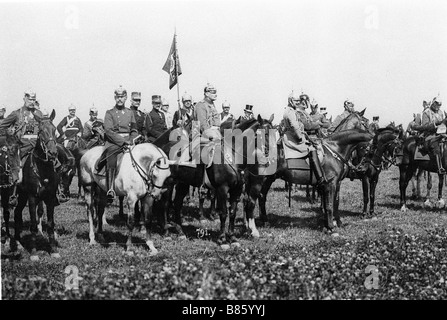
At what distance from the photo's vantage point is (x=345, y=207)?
16.7 meters

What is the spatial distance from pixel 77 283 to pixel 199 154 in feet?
14.8

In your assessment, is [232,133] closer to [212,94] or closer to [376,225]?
[212,94]

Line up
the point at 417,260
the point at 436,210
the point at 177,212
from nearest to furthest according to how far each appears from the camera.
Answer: the point at 417,260 → the point at 177,212 → the point at 436,210

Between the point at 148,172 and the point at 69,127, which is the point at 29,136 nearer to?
the point at 148,172

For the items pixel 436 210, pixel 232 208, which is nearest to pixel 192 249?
pixel 232 208

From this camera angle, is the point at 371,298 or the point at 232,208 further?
the point at 232,208

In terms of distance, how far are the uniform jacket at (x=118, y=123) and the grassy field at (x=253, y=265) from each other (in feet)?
8.34

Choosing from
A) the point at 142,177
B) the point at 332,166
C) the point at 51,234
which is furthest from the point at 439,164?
the point at 51,234

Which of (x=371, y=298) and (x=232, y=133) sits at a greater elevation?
(x=232, y=133)

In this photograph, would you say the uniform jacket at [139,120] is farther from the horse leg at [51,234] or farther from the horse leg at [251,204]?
the horse leg at [251,204]

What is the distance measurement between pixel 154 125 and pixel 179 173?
2.38 metres

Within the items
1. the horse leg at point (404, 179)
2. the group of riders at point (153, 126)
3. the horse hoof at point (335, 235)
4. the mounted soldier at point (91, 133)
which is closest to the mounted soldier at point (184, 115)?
the group of riders at point (153, 126)

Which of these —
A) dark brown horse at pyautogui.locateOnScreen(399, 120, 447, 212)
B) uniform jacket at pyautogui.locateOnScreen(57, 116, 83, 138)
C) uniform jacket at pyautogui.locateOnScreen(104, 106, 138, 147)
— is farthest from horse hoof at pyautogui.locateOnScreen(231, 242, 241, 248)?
uniform jacket at pyautogui.locateOnScreen(57, 116, 83, 138)

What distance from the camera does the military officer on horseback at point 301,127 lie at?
41.1 ft
